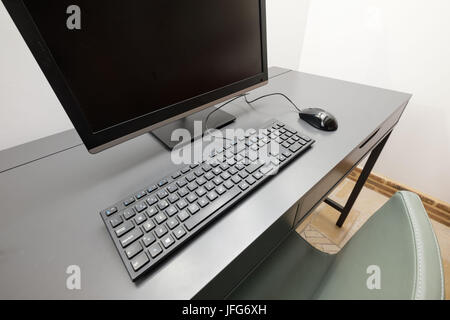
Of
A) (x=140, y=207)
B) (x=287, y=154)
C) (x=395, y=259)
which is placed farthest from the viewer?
(x=287, y=154)

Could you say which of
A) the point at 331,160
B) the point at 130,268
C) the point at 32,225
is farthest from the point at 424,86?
the point at 32,225

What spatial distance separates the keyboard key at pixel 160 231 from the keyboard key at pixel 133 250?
0.03 metres

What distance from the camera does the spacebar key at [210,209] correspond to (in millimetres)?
368

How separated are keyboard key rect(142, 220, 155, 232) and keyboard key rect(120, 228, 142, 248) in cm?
1

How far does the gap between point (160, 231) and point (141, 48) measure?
0.39 metres

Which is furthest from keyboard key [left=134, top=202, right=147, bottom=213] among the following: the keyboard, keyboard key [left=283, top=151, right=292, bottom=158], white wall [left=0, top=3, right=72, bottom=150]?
white wall [left=0, top=3, right=72, bottom=150]

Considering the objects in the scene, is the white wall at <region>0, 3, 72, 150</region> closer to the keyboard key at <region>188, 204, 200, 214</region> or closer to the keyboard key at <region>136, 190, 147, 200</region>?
the keyboard key at <region>136, 190, 147, 200</region>

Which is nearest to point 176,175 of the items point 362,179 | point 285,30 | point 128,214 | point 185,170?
point 185,170

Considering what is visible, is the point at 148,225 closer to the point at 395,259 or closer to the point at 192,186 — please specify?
the point at 192,186

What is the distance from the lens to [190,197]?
0.41 metres

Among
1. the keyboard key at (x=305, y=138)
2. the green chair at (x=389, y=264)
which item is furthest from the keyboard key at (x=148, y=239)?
the keyboard key at (x=305, y=138)

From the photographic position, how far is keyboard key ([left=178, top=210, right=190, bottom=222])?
0.38 meters
